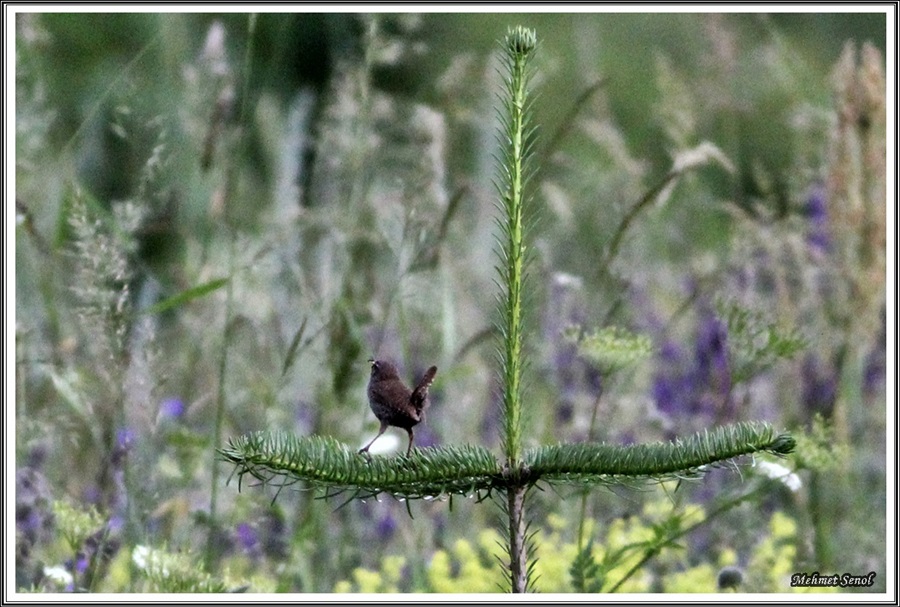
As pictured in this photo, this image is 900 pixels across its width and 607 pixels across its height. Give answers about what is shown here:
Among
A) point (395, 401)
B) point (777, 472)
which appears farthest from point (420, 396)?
point (777, 472)

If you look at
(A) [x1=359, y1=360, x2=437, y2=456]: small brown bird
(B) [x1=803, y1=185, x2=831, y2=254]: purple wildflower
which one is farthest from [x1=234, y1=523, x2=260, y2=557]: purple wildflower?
(B) [x1=803, y1=185, x2=831, y2=254]: purple wildflower

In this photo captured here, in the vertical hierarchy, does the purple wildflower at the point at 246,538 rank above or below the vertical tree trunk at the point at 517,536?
above

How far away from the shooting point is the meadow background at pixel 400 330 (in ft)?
7.15

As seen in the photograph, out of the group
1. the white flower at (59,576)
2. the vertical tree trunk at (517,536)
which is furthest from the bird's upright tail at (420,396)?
the white flower at (59,576)

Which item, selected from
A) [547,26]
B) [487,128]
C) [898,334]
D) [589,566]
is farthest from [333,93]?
[547,26]

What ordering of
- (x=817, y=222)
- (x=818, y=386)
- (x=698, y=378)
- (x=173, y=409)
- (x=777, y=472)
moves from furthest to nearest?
(x=817, y=222) → (x=698, y=378) → (x=818, y=386) → (x=173, y=409) → (x=777, y=472)

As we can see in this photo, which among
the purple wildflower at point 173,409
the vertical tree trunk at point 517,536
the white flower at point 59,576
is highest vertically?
the purple wildflower at point 173,409

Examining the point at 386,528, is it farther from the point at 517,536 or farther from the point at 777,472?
the point at 517,536

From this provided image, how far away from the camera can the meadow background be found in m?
2.18

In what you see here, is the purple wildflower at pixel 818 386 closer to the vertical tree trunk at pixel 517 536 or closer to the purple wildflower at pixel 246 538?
the purple wildflower at pixel 246 538

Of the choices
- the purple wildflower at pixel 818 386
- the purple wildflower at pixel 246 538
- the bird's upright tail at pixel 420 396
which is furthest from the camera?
the purple wildflower at pixel 818 386

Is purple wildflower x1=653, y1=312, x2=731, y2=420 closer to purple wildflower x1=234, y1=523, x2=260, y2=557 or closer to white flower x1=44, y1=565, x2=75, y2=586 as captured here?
purple wildflower x1=234, y1=523, x2=260, y2=557

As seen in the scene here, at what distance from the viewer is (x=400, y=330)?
295 centimetres

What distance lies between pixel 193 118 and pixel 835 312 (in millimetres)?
1933
